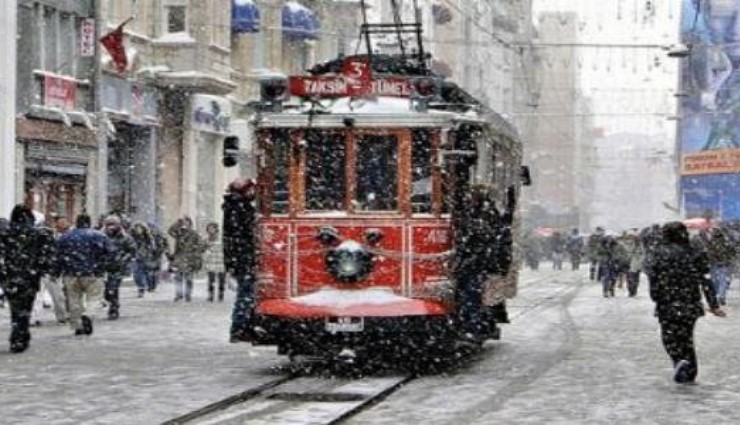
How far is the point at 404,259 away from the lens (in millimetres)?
16594

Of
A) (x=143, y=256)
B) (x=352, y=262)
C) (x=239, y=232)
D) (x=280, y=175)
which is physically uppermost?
(x=280, y=175)

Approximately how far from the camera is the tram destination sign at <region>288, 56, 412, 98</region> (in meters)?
16.9

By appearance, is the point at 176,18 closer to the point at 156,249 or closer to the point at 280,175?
the point at 156,249

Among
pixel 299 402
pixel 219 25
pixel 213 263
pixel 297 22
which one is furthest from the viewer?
pixel 297 22

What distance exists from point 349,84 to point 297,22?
3275cm

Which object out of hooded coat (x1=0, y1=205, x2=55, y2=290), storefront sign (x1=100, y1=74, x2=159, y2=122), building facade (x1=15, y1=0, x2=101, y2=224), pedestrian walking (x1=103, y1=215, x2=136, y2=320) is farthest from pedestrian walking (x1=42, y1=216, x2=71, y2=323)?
storefront sign (x1=100, y1=74, x2=159, y2=122)

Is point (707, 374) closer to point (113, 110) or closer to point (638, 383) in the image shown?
point (638, 383)

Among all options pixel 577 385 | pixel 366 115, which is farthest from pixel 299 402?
pixel 366 115

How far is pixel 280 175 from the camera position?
→ 55.9ft

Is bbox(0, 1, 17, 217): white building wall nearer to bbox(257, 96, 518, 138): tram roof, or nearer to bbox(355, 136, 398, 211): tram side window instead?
bbox(257, 96, 518, 138): tram roof

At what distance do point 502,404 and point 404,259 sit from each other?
3.06 meters

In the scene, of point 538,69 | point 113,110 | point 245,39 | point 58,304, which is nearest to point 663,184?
point 538,69

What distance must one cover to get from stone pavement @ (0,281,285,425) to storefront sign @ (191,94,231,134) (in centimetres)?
1842

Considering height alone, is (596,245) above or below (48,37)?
below
